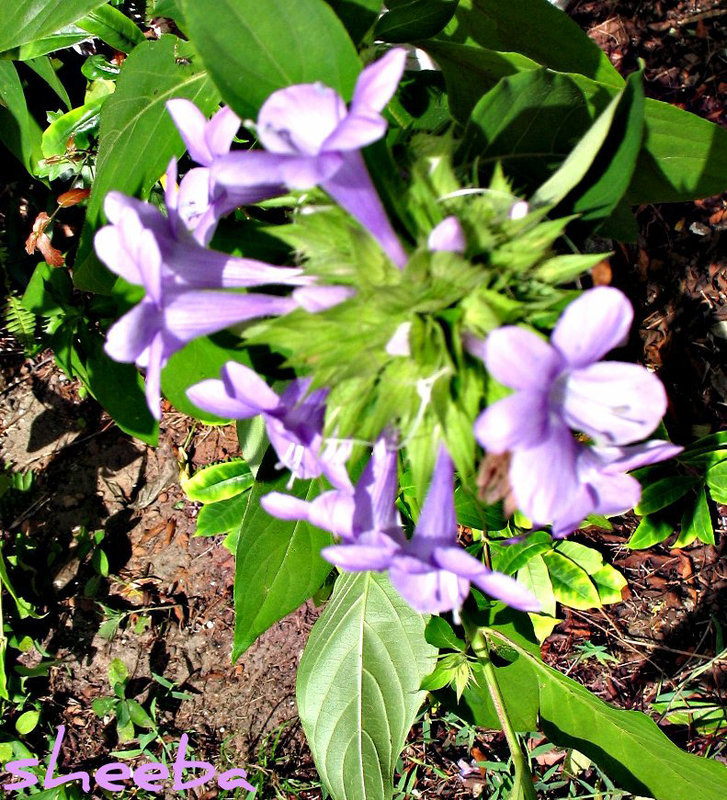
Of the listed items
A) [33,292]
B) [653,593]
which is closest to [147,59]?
[33,292]

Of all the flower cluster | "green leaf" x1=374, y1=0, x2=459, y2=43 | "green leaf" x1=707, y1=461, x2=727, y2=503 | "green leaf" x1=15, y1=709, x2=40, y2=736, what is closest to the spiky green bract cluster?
the flower cluster

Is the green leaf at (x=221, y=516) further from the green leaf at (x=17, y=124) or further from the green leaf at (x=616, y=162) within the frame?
the green leaf at (x=616, y=162)

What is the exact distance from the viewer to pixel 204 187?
1.07 metres

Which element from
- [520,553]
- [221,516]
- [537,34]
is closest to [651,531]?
[520,553]

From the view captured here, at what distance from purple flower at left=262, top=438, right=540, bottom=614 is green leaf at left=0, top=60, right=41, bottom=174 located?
1600 mm

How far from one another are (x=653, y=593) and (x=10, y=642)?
2.43 metres

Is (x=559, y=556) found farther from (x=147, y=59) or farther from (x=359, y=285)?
(x=147, y=59)

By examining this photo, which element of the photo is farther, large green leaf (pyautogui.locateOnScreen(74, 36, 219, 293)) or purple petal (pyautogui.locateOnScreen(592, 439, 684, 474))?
large green leaf (pyautogui.locateOnScreen(74, 36, 219, 293))

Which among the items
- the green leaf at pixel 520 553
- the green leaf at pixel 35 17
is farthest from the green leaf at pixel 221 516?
the green leaf at pixel 35 17

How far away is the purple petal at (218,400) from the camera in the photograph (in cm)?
94

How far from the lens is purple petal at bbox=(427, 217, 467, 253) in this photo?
808 millimetres

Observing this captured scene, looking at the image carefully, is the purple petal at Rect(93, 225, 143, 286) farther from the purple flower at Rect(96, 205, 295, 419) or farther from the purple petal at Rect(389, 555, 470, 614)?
the purple petal at Rect(389, 555, 470, 614)

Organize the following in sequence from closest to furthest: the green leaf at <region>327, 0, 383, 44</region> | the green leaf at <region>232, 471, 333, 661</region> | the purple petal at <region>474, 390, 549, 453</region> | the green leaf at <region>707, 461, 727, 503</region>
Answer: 1. the purple petal at <region>474, 390, 549, 453</region>
2. the green leaf at <region>327, 0, 383, 44</region>
3. the green leaf at <region>232, 471, 333, 661</region>
4. the green leaf at <region>707, 461, 727, 503</region>

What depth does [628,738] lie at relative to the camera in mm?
1633
